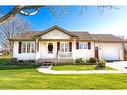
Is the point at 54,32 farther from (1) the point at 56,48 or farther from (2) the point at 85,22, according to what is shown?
(2) the point at 85,22

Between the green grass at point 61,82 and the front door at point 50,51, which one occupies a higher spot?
the front door at point 50,51

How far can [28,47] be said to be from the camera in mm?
10367

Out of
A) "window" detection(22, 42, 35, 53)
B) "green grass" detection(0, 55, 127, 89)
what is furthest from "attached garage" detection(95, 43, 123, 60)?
"green grass" detection(0, 55, 127, 89)

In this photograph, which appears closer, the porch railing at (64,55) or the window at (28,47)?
the porch railing at (64,55)

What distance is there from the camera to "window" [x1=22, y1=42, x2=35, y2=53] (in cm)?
1030

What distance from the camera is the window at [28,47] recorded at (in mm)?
10295

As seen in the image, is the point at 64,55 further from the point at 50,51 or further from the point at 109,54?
the point at 109,54

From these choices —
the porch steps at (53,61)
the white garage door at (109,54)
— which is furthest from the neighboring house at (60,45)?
the porch steps at (53,61)

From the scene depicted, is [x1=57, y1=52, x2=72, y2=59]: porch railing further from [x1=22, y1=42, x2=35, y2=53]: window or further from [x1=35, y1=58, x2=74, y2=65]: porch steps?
[x1=22, y1=42, x2=35, y2=53]: window

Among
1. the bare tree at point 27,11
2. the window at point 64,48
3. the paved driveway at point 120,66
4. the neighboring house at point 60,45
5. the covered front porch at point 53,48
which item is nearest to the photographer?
the bare tree at point 27,11

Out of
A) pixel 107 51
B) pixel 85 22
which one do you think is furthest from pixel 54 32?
pixel 85 22

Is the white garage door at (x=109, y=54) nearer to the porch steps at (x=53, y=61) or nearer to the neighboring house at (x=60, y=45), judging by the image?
the neighboring house at (x=60, y=45)

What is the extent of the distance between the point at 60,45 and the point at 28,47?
1814 millimetres
